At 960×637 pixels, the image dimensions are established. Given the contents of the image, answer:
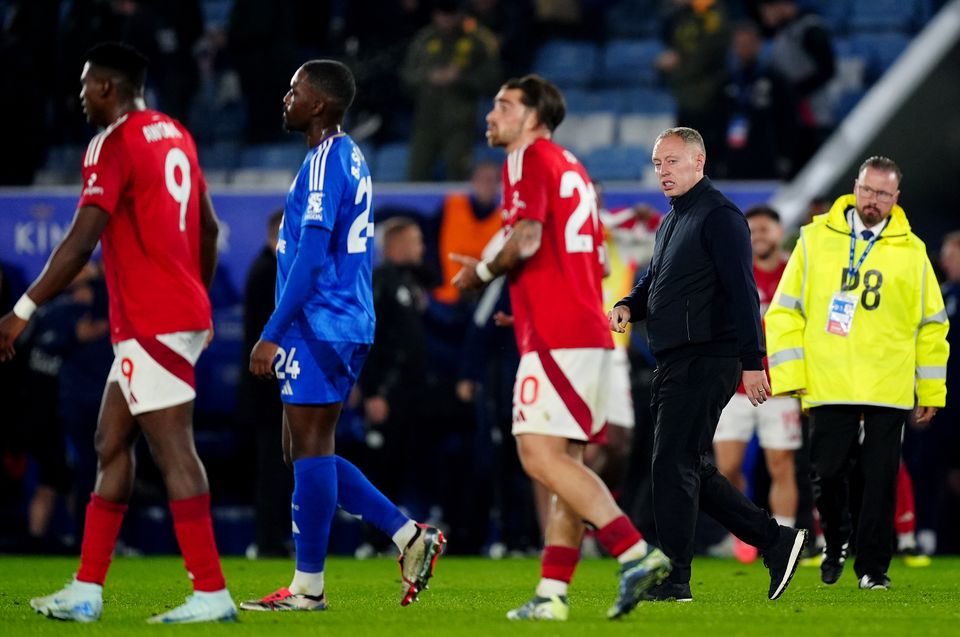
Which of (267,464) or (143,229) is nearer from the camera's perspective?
(143,229)

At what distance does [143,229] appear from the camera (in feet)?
20.0

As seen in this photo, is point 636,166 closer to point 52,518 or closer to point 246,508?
point 246,508

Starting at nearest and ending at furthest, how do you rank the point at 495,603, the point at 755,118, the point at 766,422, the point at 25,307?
the point at 25,307, the point at 495,603, the point at 766,422, the point at 755,118

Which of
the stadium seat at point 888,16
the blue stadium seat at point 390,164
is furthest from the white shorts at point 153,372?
the stadium seat at point 888,16

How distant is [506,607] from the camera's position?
7156 mm

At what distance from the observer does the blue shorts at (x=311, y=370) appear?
21.2 ft

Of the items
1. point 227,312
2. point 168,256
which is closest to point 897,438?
point 168,256

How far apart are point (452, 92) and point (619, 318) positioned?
7687mm

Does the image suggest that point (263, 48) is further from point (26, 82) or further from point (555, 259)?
point (555, 259)

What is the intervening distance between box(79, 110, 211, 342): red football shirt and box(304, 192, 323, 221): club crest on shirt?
1.58 feet

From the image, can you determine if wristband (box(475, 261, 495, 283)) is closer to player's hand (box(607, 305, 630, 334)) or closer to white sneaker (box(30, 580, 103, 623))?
player's hand (box(607, 305, 630, 334))

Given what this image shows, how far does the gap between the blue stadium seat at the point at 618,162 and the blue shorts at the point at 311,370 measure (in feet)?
24.3

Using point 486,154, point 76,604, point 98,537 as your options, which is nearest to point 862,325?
point 98,537

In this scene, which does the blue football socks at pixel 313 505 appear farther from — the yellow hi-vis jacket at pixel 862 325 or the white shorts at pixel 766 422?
the white shorts at pixel 766 422
